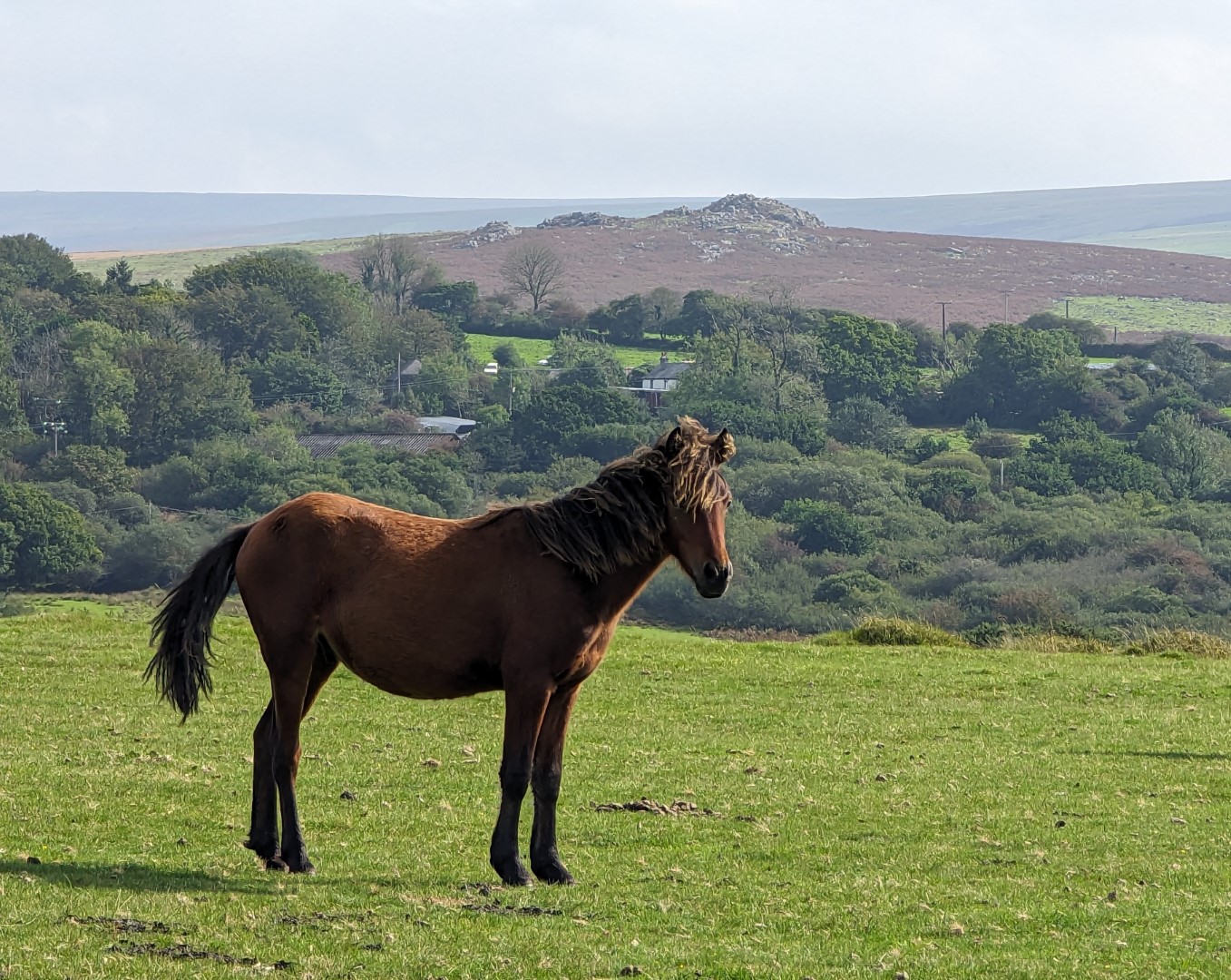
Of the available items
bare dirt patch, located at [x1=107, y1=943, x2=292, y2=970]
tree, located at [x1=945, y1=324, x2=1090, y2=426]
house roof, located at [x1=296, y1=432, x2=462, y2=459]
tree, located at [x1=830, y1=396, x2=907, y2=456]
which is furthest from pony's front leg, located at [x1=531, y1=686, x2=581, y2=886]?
tree, located at [x1=945, y1=324, x2=1090, y2=426]

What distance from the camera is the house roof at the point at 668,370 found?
481 feet

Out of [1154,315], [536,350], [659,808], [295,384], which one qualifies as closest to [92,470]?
[295,384]

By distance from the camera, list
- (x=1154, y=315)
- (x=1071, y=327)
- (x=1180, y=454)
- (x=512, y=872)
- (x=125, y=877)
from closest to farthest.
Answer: (x=125, y=877) < (x=512, y=872) < (x=1180, y=454) < (x=1071, y=327) < (x=1154, y=315)

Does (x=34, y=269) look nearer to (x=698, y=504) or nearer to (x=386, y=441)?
(x=386, y=441)

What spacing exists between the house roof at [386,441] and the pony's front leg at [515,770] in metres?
106

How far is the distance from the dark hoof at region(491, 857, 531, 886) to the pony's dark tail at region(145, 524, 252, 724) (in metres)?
2.35

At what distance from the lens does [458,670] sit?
9797 millimetres

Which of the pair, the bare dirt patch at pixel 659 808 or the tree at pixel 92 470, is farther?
the tree at pixel 92 470

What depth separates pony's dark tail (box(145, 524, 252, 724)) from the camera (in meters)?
10.5

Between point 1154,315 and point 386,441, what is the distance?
355ft

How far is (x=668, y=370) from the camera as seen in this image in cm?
14950

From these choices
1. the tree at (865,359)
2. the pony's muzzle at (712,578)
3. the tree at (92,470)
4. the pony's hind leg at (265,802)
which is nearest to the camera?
the pony's muzzle at (712,578)

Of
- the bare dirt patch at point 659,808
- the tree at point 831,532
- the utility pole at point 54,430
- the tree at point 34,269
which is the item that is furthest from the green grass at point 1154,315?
the bare dirt patch at point 659,808

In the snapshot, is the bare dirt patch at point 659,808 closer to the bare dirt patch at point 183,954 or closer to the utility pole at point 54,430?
the bare dirt patch at point 183,954
